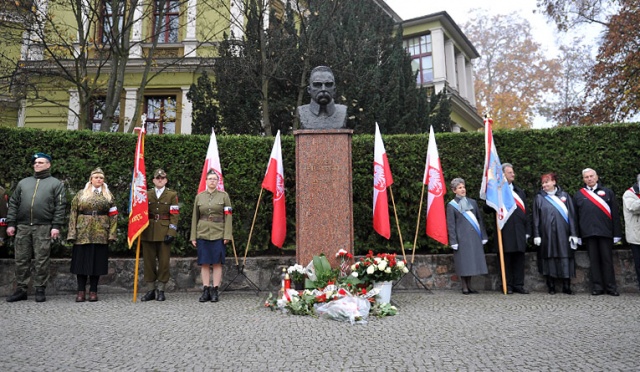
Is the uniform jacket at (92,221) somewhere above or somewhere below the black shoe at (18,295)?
above

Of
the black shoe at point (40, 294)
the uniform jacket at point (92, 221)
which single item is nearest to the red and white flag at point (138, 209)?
the uniform jacket at point (92, 221)

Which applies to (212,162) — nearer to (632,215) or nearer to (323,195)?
(323,195)

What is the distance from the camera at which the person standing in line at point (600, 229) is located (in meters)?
6.94

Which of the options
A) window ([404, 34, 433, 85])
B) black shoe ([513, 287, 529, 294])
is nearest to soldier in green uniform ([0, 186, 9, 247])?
black shoe ([513, 287, 529, 294])

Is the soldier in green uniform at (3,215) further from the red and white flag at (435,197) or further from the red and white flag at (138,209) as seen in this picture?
the red and white flag at (435,197)

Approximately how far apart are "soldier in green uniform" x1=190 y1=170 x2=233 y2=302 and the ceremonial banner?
4.14m

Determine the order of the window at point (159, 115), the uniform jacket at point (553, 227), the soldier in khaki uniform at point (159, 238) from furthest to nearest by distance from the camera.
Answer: the window at point (159, 115) < the uniform jacket at point (553, 227) < the soldier in khaki uniform at point (159, 238)

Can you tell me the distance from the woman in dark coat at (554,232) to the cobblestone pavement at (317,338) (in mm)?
785

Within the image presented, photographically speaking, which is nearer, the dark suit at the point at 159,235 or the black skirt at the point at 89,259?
the black skirt at the point at 89,259

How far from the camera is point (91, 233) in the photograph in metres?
6.57

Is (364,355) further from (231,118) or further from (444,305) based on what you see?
(231,118)

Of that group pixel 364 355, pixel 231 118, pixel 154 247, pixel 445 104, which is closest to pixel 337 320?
pixel 364 355

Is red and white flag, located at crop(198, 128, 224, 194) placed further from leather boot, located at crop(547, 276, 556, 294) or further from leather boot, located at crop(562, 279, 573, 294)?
leather boot, located at crop(562, 279, 573, 294)

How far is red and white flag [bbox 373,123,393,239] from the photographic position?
7.16 m
